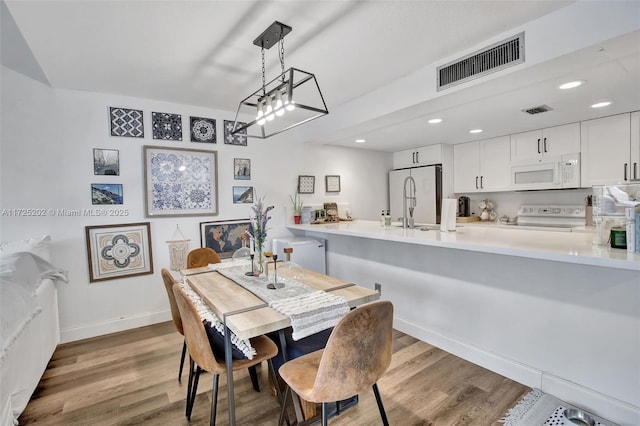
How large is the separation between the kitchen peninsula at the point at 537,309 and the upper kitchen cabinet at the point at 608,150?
5.33ft

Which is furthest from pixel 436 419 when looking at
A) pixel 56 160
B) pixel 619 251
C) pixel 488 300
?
pixel 56 160

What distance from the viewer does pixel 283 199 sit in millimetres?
4234

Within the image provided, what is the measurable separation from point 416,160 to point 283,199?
7.64 feet

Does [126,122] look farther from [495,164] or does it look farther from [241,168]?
[495,164]

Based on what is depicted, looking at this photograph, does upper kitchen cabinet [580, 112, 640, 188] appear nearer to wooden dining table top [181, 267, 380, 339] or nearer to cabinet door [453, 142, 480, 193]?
cabinet door [453, 142, 480, 193]

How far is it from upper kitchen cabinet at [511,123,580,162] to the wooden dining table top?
3.33 metres

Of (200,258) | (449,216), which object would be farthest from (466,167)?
(200,258)

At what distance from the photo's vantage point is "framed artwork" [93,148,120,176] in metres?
3.05

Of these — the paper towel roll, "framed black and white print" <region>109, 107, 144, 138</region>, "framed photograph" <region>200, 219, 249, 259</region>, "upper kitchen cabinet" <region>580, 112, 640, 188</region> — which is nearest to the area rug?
the paper towel roll

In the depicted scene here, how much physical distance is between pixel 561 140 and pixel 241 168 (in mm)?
3894

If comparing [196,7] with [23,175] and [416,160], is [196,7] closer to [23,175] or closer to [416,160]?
[23,175]

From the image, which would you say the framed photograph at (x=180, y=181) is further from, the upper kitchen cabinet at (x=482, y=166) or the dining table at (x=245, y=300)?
the upper kitchen cabinet at (x=482, y=166)

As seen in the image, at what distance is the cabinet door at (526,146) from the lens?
3.83 m

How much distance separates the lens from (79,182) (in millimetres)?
2980
